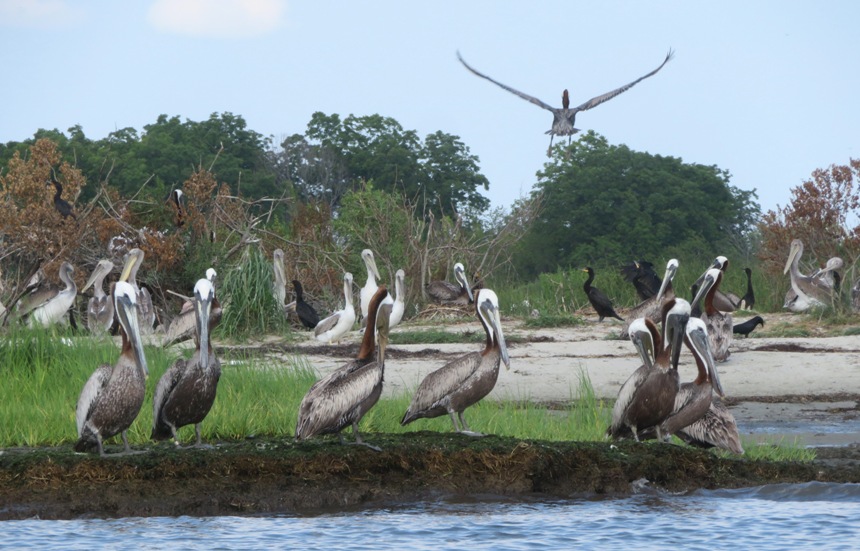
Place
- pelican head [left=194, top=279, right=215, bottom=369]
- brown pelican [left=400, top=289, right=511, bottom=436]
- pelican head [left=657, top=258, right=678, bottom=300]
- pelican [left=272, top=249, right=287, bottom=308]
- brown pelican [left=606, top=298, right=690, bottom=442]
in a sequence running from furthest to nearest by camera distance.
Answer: pelican [left=272, top=249, right=287, bottom=308] → pelican head [left=657, top=258, right=678, bottom=300] → brown pelican [left=400, top=289, right=511, bottom=436] → brown pelican [left=606, top=298, right=690, bottom=442] → pelican head [left=194, top=279, right=215, bottom=369]

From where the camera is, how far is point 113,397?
7.94 m

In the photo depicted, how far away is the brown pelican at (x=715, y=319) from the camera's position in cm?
1349

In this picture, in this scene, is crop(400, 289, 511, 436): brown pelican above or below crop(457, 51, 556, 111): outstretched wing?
below

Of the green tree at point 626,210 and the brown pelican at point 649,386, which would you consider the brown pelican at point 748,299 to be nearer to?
the brown pelican at point 649,386

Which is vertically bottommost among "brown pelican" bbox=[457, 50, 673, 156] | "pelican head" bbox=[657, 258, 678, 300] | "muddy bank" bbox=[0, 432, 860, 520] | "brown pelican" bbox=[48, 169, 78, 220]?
"muddy bank" bbox=[0, 432, 860, 520]

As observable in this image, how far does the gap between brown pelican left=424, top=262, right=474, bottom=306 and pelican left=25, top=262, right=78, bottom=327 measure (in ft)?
19.0

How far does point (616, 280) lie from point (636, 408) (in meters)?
15.5

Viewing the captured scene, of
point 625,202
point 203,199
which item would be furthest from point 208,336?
point 625,202

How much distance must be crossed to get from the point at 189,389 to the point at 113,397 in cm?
49

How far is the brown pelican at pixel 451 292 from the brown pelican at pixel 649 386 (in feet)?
35.5

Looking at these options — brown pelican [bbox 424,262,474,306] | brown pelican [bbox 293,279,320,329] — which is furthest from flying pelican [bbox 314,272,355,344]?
brown pelican [bbox 424,262,474,306]

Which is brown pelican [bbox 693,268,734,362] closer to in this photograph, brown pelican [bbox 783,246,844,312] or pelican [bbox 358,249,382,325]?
brown pelican [bbox 783,246,844,312]

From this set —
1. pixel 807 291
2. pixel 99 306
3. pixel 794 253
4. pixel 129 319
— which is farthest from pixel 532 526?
pixel 794 253

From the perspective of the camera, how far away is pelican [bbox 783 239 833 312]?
1942 centimetres
